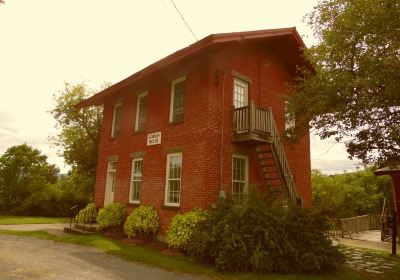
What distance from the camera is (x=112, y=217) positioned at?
13852 millimetres

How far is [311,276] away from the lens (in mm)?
7875

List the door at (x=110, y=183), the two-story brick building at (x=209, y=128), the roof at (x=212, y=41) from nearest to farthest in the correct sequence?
the roof at (x=212, y=41) < the two-story brick building at (x=209, y=128) < the door at (x=110, y=183)

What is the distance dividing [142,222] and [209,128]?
180 inches

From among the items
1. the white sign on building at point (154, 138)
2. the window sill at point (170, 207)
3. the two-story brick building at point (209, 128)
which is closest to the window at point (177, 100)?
the two-story brick building at point (209, 128)

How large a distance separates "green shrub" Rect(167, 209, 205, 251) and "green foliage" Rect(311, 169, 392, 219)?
23240 millimetres

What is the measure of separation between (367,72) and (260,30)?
4.69 meters

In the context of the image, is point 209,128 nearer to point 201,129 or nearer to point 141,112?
point 201,129

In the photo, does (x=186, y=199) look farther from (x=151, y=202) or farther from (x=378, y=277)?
(x=378, y=277)

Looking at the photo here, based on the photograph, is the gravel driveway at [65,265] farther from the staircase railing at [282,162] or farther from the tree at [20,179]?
the tree at [20,179]

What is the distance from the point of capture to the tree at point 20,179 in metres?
24.4

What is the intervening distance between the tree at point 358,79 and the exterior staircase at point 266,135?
123cm

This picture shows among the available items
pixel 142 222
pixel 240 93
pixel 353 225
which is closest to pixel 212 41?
pixel 240 93

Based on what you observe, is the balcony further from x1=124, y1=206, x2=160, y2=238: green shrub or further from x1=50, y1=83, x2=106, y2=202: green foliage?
x1=50, y1=83, x2=106, y2=202: green foliage

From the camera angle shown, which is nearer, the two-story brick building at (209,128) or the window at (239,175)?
the two-story brick building at (209,128)
